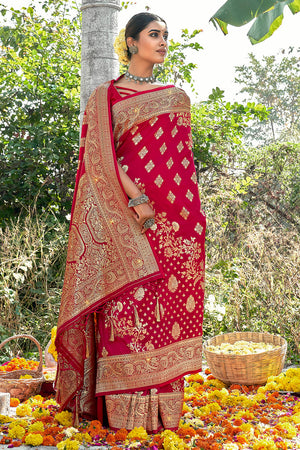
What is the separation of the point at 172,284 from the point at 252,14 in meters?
1.30

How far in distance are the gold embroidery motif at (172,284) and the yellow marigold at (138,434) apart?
670 mm

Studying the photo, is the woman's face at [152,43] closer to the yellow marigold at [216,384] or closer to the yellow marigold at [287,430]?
the yellow marigold at [287,430]

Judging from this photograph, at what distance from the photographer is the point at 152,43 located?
9.26ft

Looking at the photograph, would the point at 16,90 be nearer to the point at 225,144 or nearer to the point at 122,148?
the point at 225,144

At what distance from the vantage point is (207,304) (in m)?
4.90

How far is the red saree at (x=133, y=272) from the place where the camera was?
2652 mm

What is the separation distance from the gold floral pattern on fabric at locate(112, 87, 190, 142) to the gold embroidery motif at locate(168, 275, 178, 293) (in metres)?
0.76

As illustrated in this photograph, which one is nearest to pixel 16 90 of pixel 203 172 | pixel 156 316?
pixel 203 172

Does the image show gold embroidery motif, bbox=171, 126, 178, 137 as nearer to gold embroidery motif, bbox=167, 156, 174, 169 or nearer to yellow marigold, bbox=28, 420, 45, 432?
gold embroidery motif, bbox=167, 156, 174, 169

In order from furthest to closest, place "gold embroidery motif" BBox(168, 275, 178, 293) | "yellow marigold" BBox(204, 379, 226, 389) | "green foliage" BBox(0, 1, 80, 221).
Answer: "green foliage" BBox(0, 1, 80, 221) < "yellow marigold" BBox(204, 379, 226, 389) < "gold embroidery motif" BBox(168, 275, 178, 293)

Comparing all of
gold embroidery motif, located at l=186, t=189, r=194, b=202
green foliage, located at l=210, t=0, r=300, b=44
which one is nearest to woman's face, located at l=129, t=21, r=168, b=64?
green foliage, located at l=210, t=0, r=300, b=44

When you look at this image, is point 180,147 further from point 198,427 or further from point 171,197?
point 198,427

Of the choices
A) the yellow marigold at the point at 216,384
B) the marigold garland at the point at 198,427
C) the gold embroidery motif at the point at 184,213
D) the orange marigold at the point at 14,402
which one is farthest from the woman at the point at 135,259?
the yellow marigold at the point at 216,384

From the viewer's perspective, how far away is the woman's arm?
2.63 metres
